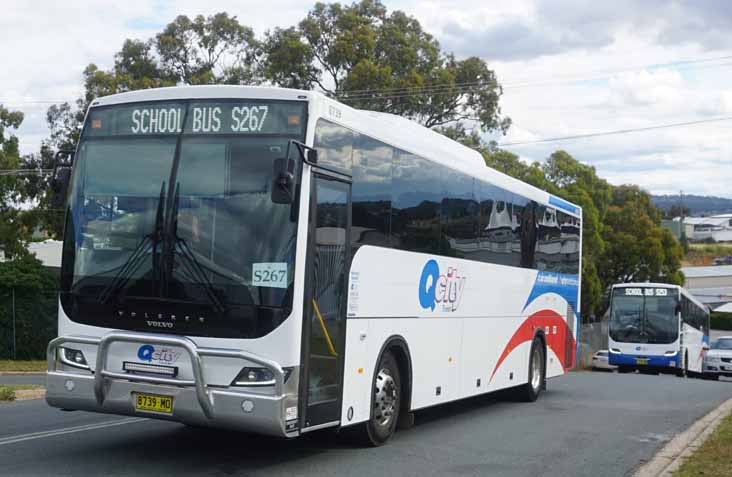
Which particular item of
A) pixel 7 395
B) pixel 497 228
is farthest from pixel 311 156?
pixel 7 395

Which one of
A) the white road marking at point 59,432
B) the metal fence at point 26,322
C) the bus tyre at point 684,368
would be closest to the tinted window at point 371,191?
the white road marking at point 59,432

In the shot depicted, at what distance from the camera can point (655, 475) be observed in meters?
10.5

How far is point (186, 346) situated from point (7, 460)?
2.30m

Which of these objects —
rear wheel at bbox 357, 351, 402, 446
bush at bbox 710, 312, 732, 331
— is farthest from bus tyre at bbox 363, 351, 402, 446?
bush at bbox 710, 312, 732, 331

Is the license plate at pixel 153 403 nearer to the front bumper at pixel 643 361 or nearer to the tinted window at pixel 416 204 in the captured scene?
the tinted window at pixel 416 204

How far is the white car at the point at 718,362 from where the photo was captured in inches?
1662

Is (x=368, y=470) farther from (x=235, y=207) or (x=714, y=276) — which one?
(x=714, y=276)

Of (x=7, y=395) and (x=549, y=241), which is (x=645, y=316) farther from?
(x=7, y=395)

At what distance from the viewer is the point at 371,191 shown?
37.9ft

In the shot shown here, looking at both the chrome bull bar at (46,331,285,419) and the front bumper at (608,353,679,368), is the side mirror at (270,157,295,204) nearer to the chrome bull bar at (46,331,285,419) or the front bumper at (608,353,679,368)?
the chrome bull bar at (46,331,285,419)

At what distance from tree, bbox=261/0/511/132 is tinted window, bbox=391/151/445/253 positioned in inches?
1146

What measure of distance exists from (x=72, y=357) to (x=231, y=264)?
1981mm

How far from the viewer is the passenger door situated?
9820 millimetres

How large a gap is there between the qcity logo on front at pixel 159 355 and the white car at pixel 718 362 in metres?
36.9
